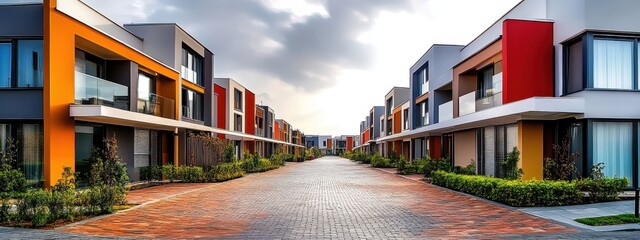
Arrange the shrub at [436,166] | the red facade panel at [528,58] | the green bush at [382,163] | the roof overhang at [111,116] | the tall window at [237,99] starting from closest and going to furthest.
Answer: the roof overhang at [111,116]
the red facade panel at [528,58]
the shrub at [436,166]
the green bush at [382,163]
the tall window at [237,99]

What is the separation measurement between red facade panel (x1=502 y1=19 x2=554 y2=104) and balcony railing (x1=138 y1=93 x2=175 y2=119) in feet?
48.6

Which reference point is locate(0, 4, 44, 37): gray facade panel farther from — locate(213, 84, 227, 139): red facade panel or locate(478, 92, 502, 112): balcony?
locate(213, 84, 227, 139): red facade panel

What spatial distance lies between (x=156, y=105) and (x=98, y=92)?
4669 millimetres

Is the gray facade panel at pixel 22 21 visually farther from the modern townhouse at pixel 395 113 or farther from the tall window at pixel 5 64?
the modern townhouse at pixel 395 113

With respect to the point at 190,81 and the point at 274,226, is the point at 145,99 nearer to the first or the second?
the point at 190,81

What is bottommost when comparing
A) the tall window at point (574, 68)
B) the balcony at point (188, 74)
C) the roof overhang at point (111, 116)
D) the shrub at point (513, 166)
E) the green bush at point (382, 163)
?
the green bush at point (382, 163)

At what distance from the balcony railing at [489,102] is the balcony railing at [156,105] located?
47.8 ft

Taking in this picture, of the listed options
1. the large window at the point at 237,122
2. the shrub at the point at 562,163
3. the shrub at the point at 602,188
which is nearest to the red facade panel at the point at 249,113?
the large window at the point at 237,122

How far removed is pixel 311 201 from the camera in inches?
525

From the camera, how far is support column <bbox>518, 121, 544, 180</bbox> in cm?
1455

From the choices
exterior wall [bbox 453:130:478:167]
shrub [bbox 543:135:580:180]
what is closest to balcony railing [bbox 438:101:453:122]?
exterior wall [bbox 453:130:478:167]

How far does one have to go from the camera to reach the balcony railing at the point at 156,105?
18.8 meters

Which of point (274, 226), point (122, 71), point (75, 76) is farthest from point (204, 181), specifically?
point (274, 226)

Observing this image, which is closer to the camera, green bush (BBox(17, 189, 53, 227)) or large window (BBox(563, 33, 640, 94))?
green bush (BBox(17, 189, 53, 227))
